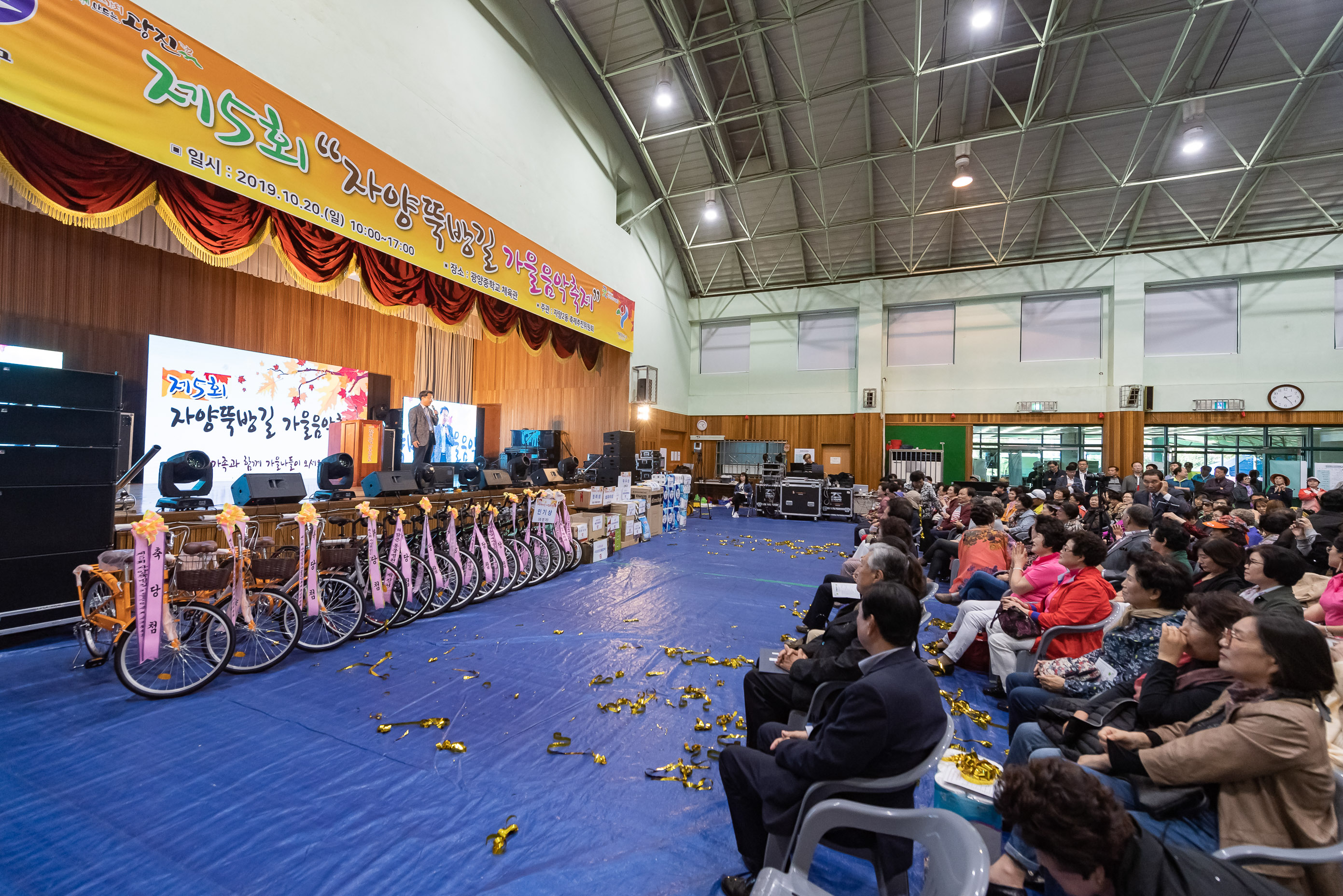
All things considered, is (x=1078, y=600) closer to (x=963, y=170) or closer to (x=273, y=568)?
(x=273, y=568)

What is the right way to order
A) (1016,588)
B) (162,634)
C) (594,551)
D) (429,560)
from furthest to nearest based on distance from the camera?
(594,551) < (429,560) < (1016,588) < (162,634)

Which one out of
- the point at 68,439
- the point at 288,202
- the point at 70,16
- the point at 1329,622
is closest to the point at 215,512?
the point at 68,439

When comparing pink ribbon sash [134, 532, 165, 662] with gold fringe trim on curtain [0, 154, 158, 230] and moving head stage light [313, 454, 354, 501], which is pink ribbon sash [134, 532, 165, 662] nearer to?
moving head stage light [313, 454, 354, 501]

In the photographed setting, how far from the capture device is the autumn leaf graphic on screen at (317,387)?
7059mm

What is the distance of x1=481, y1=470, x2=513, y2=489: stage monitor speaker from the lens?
6.38 meters

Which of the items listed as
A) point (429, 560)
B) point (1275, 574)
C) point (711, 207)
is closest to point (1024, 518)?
point (1275, 574)

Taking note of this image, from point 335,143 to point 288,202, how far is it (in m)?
0.94

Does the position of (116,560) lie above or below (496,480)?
below

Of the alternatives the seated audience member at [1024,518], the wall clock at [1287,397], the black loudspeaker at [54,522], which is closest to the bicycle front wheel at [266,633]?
the black loudspeaker at [54,522]

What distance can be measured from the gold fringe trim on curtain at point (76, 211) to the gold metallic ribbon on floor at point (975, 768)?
233 inches

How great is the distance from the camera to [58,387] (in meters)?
3.61

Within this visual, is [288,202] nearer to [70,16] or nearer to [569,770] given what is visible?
[70,16]

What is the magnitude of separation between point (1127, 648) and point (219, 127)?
6731 mm

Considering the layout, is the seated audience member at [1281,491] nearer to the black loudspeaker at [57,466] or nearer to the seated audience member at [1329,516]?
the seated audience member at [1329,516]
